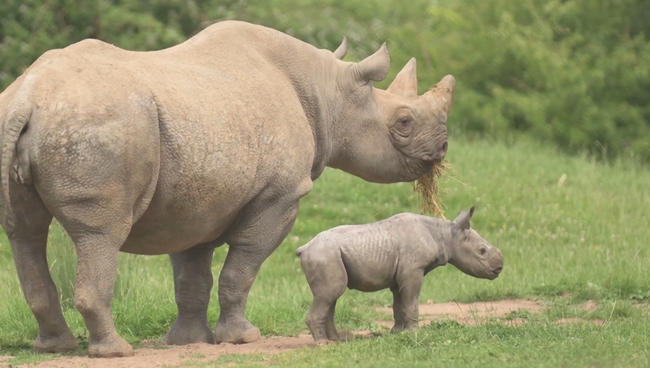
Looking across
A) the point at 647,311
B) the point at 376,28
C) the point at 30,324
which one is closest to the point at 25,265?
the point at 30,324

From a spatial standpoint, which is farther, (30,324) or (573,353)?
(30,324)

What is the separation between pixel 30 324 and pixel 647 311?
453 centimetres

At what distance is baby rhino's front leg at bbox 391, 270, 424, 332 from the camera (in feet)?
26.8

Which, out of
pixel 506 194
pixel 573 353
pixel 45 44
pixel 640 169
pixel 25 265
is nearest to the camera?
pixel 573 353

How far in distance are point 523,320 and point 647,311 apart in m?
1.13

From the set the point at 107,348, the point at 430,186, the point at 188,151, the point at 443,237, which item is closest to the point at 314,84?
the point at 430,186

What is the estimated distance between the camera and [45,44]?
60.4 ft

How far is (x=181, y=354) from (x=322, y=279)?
992mm

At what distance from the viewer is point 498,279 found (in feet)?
38.0

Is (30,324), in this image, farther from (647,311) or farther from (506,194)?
(506,194)

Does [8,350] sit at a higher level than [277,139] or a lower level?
lower

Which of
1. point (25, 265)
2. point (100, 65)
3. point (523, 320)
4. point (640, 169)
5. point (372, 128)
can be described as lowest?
point (640, 169)

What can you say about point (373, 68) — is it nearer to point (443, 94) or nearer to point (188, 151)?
point (443, 94)

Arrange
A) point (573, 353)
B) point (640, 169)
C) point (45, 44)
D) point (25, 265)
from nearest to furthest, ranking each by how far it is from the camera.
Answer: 1. point (573, 353)
2. point (25, 265)
3. point (640, 169)
4. point (45, 44)
